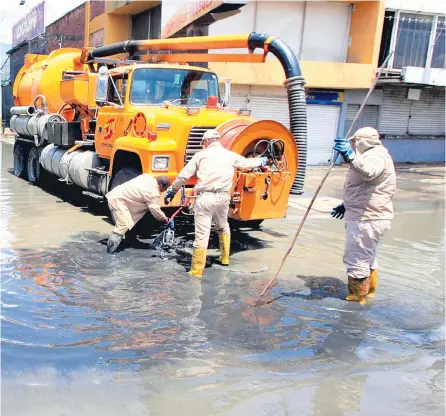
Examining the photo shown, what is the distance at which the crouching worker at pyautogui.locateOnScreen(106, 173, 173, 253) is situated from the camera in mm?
7051

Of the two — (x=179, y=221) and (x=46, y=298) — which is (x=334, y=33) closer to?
(x=179, y=221)

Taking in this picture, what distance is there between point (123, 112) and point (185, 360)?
5.12 metres

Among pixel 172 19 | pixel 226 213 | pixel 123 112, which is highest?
pixel 172 19

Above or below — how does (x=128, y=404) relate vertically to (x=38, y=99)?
below

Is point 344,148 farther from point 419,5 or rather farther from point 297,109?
point 419,5

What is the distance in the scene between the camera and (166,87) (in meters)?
8.34

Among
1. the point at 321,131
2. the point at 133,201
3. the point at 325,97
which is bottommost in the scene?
the point at 133,201

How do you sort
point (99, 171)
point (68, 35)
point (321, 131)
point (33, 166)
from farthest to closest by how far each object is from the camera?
1. point (68, 35)
2. point (321, 131)
3. point (33, 166)
4. point (99, 171)

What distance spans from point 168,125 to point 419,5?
50.0 ft

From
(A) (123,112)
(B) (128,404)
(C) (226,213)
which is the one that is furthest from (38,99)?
(B) (128,404)

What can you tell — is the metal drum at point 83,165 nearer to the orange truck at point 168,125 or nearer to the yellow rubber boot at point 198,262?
the orange truck at point 168,125

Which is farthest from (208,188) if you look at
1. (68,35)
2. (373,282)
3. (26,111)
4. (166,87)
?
(68,35)

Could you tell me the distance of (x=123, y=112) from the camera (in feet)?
27.3

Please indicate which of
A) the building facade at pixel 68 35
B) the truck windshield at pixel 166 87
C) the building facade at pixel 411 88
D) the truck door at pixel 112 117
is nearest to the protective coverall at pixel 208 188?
the truck windshield at pixel 166 87
